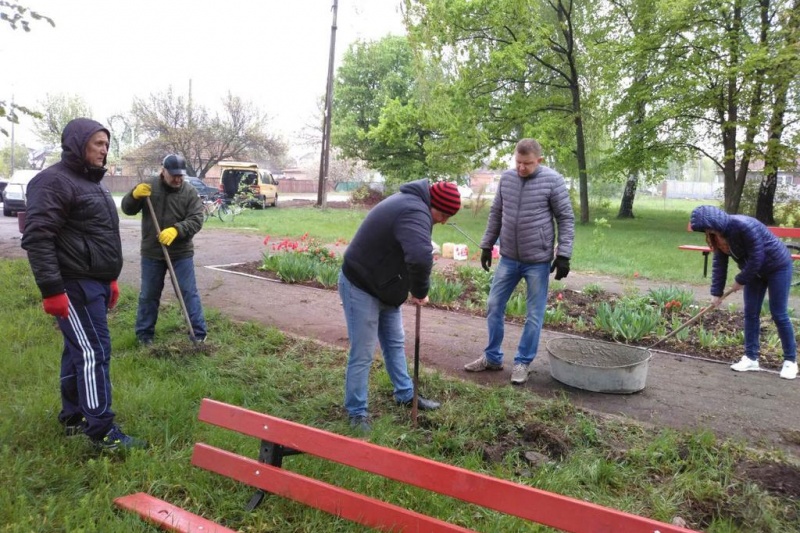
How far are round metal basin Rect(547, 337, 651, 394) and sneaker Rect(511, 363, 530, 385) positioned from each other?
0.21 m

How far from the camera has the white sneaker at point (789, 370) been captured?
4.63 meters

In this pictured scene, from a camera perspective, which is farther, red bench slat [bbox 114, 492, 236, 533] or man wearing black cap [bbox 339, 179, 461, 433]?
man wearing black cap [bbox 339, 179, 461, 433]

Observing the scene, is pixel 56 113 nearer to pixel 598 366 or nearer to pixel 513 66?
pixel 513 66

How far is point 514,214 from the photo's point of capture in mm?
4480

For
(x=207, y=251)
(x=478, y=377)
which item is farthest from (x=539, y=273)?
(x=207, y=251)

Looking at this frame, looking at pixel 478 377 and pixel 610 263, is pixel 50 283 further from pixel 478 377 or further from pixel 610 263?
pixel 610 263

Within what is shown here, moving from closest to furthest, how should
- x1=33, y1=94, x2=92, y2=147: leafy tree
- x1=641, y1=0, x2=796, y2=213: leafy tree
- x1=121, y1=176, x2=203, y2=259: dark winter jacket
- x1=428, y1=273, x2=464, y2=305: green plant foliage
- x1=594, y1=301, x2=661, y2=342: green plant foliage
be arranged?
1. x1=121, y1=176, x2=203, y2=259: dark winter jacket
2. x1=594, y1=301, x2=661, y2=342: green plant foliage
3. x1=428, y1=273, x2=464, y2=305: green plant foliage
4. x1=641, y1=0, x2=796, y2=213: leafy tree
5. x1=33, y1=94, x2=92, y2=147: leafy tree

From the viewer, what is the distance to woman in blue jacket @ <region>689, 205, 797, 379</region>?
451 cm

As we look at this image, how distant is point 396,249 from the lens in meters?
3.41

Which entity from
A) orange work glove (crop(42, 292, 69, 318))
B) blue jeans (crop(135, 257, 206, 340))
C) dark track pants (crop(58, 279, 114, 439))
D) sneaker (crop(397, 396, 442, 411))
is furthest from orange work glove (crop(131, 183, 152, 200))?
sneaker (crop(397, 396, 442, 411))

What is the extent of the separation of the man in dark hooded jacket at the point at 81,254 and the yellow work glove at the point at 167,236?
1.48 metres

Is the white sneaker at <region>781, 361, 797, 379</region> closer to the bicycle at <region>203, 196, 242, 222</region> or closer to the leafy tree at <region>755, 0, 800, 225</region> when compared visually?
the leafy tree at <region>755, 0, 800, 225</region>

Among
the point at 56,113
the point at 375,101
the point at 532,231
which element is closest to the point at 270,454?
the point at 532,231

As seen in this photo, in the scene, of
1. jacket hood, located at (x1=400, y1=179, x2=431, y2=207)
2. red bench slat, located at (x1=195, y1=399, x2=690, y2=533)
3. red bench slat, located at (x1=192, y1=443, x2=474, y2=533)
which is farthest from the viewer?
jacket hood, located at (x1=400, y1=179, x2=431, y2=207)
